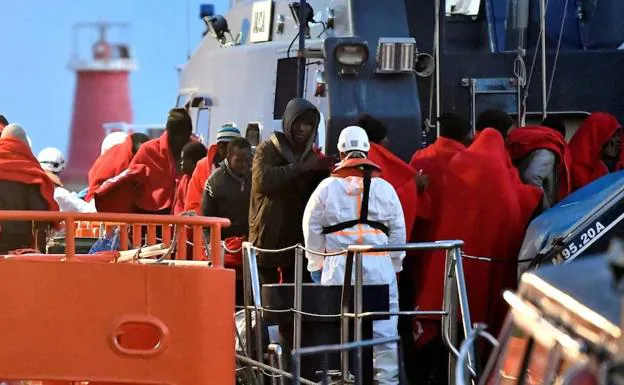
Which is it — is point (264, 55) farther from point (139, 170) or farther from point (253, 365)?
point (253, 365)

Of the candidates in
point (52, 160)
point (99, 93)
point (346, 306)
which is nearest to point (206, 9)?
point (52, 160)

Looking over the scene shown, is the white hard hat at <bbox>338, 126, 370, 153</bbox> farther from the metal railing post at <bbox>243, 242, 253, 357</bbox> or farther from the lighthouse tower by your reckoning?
the lighthouse tower

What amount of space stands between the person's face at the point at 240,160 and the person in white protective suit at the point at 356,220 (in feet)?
6.57

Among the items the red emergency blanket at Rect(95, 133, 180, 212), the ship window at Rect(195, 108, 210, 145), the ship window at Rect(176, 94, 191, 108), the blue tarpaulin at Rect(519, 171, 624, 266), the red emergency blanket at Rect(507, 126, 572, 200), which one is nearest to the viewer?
the blue tarpaulin at Rect(519, 171, 624, 266)

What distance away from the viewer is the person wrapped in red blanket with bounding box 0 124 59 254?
12758 mm

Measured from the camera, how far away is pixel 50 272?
7961mm

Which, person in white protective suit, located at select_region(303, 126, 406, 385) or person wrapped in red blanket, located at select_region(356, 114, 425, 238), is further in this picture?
person wrapped in red blanket, located at select_region(356, 114, 425, 238)

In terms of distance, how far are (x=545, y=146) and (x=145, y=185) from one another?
12.4ft

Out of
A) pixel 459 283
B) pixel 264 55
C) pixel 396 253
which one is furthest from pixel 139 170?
pixel 459 283

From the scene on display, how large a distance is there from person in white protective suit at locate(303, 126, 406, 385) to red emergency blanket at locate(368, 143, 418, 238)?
856mm

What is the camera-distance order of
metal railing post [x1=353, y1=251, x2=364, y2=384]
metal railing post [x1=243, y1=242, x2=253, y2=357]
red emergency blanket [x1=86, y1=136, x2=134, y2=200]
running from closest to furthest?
metal railing post [x1=353, y1=251, x2=364, y2=384], metal railing post [x1=243, y1=242, x2=253, y2=357], red emergency blanket [x1=86, y1=136, x2=134, y2=200]

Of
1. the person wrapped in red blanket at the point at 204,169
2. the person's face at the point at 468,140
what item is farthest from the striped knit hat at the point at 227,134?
the person's face at the point at 468,140

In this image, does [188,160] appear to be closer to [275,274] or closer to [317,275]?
[275,274]

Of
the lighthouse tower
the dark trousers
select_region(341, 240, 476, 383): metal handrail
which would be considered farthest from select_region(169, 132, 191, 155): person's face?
the lighthouse tower
